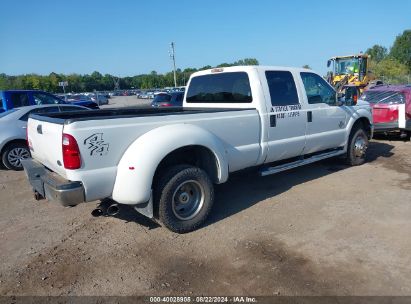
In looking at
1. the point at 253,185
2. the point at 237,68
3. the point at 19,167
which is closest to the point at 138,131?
the point at 237,68

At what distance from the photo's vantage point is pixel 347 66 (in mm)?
23109

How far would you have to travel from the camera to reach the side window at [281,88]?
204 inches

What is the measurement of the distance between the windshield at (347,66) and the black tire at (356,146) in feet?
57.2

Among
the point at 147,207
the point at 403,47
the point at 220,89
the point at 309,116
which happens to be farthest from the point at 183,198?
the point at 403,47

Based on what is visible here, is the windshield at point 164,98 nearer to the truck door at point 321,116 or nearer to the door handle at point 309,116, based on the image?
the truck door at point 321,116

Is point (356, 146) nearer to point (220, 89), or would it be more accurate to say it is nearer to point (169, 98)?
point (220, 89)

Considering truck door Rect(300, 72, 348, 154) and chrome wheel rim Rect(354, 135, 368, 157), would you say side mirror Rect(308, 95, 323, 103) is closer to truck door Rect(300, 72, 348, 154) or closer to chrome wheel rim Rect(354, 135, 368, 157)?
truck door Rect(300, 72, 348, 154)

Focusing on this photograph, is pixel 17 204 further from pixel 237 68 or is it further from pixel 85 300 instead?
pixel 237 68

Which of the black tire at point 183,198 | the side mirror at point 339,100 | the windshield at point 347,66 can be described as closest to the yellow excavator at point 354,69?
the windshield at point 347,66

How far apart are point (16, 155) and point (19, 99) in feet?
12.7

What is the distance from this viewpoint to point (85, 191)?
3498mm

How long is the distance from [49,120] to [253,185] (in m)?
3.48

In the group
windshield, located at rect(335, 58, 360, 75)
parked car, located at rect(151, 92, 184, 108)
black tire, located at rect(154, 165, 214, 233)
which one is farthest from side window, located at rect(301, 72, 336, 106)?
windshield, located at rect(335, 58, 360, 75)

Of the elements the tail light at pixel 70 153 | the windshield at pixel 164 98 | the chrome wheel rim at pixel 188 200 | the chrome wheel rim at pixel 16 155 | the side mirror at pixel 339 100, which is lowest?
the chrome wheel rim at pixel 188 200
